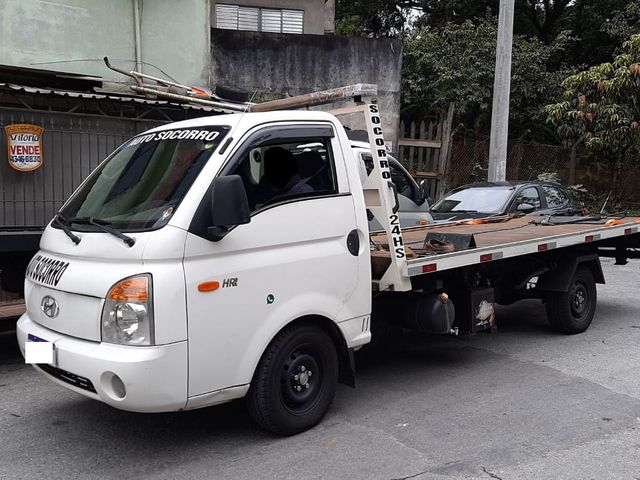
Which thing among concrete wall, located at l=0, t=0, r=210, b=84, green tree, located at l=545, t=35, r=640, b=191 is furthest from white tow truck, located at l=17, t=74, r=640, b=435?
green tree, located at l=545, t=35, r=640, b=191

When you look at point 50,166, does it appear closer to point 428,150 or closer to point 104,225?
point 104,225

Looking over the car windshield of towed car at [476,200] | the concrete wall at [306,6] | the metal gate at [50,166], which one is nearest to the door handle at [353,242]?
the metal gate at [50,166]

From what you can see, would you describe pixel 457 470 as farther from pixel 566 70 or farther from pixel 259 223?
pixel 566 70

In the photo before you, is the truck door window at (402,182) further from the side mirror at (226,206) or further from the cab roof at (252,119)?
A: the side mirror at (226,206)

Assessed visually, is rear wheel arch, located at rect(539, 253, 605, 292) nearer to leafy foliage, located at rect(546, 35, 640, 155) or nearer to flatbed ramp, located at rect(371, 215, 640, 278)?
flatbed ramp, located at rect(371, 215, 640, 278)

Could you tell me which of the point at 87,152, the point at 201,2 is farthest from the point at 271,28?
the point at 87,152

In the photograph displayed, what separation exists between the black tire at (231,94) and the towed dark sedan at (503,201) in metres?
4.90

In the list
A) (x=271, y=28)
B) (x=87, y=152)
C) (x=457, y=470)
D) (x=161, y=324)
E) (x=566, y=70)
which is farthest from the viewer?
(x=566, y=70)

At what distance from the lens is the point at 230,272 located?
12.3 ft

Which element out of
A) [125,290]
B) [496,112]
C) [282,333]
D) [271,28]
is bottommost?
[282,333]

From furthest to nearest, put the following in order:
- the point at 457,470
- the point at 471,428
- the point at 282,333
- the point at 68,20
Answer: the point at 68,20, the point at 471,428, the point at 282,333, the point at 457,470

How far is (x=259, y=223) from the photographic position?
3934 mm

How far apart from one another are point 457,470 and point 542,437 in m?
0.81

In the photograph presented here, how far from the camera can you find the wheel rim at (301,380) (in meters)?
4.09
